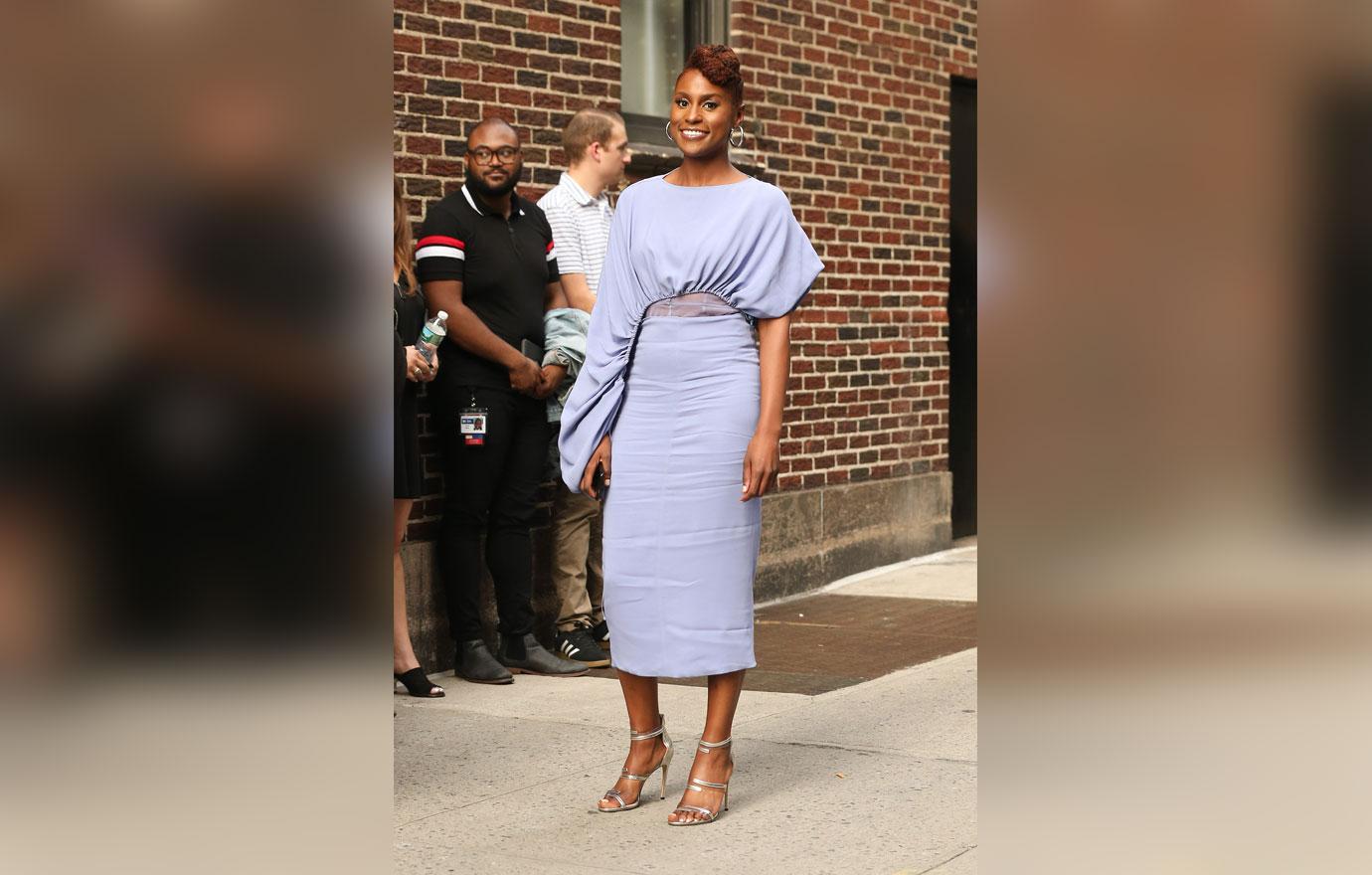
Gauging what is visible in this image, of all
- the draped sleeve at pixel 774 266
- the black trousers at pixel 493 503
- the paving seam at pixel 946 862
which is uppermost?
the draped sleeve at pixel 774 266

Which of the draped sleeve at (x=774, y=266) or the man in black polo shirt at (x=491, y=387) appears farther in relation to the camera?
the man in black polo shirt at (x=491, y=387)

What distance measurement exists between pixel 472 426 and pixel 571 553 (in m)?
0.90

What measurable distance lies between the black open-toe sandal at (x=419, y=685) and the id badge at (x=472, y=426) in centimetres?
90

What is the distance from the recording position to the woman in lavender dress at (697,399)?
4.56 m

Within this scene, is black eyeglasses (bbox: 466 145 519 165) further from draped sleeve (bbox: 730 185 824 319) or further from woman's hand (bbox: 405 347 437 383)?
draped sleeve (bbox: 730 185 824 319)

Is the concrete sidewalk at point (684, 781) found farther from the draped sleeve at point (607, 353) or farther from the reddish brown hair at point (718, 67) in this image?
the reddish brown hair at point (718, 67)

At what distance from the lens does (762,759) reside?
207 inches

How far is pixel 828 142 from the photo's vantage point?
9.38 meters

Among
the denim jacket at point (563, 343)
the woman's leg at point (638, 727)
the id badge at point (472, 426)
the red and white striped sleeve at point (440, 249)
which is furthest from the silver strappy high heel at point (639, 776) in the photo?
the red and white striped sleeve at point (440, 249)
